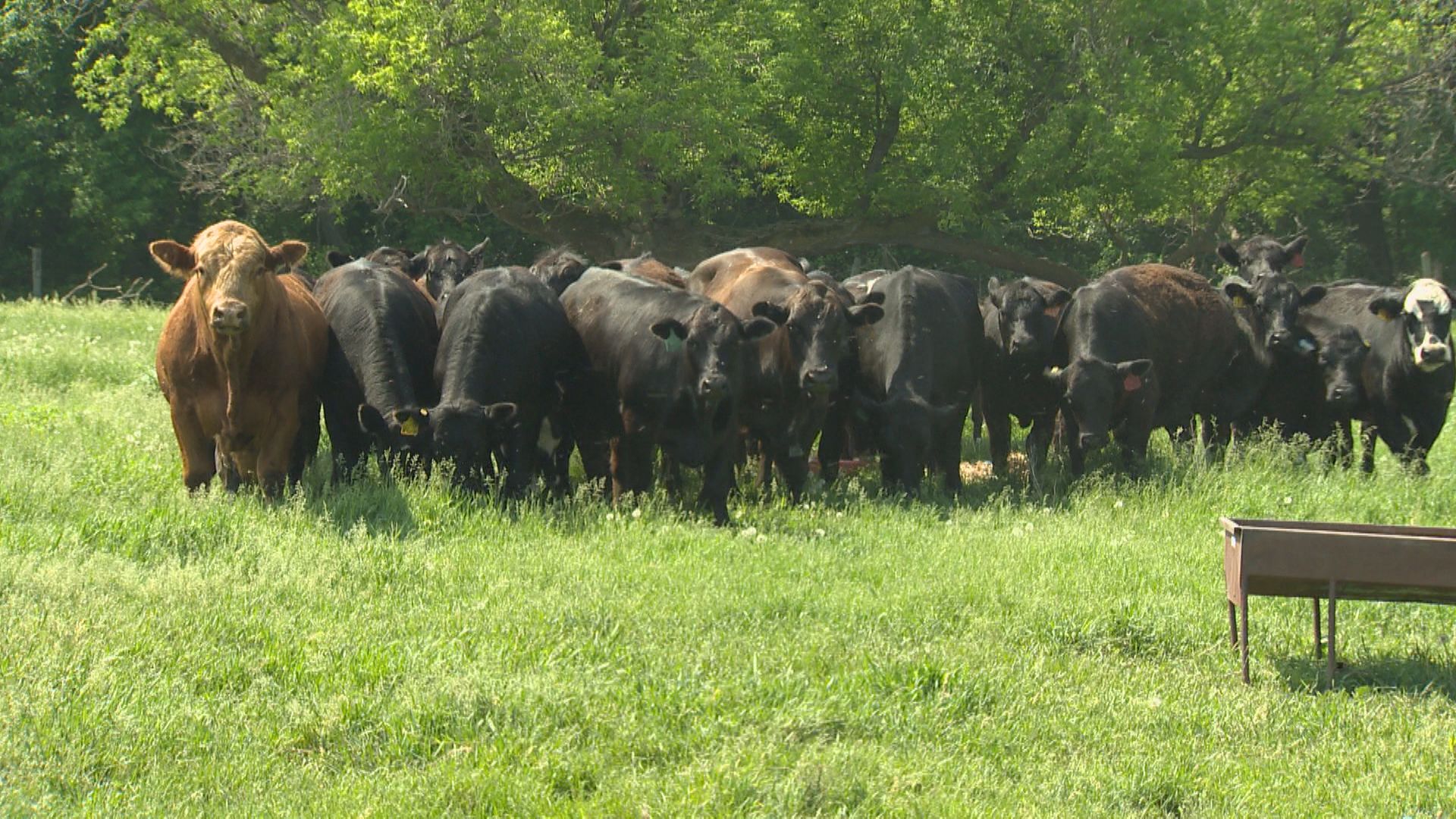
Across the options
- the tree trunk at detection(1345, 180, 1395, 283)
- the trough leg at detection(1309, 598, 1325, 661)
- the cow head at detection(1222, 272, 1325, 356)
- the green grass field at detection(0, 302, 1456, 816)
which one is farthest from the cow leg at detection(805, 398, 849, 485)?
the tree trunk at detection(1345, 180, 1395, 283)

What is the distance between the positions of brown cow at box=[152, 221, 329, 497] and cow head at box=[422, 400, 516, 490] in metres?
0.96

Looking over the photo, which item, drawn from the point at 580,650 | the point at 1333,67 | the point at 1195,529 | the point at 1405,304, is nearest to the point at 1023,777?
the point at 580,650

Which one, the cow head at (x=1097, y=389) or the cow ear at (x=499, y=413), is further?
the cow head at (x=1097, y=389)

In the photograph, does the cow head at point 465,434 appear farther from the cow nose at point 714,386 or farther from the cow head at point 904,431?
the cow head at point 904,431

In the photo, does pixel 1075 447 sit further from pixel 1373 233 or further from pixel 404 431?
pixel 1373 233

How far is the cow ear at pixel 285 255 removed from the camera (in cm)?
1020

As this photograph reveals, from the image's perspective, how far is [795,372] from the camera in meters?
12.4

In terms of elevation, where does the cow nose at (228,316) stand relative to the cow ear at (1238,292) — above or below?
above

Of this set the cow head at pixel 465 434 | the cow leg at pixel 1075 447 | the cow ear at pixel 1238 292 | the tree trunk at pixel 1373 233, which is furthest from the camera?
the tree trunk at pixel 1373 233

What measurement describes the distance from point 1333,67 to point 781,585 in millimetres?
20357

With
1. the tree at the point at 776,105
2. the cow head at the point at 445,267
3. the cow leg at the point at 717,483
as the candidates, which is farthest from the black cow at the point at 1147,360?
the tree at the point at 776,105

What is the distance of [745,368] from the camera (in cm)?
1145

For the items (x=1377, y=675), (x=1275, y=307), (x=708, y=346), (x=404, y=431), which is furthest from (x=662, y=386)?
(x=1275, y=307)

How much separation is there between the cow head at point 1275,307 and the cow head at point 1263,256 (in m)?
0.17
